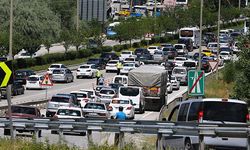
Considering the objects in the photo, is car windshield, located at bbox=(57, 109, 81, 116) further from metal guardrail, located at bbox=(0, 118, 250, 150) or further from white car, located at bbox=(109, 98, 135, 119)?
metal guardrail, located at bbox=(0, 118, 250, 150)

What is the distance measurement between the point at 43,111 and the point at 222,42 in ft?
233

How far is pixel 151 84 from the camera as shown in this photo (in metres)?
52.0

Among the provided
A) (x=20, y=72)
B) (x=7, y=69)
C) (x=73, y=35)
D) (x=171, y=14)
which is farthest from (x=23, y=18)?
(x=7, y=69)

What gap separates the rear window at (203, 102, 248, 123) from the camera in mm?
19375

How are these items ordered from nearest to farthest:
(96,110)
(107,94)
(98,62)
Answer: (96,110), (107,94), (98,62)

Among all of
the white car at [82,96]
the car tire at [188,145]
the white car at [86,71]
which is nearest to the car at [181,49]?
the white car at [86,71]

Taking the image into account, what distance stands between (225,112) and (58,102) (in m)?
24.6

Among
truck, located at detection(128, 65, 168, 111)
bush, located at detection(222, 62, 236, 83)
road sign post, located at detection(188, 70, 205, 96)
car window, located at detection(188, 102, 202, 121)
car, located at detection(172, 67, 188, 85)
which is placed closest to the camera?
car window, located at detection(188, 102, 202, 121)

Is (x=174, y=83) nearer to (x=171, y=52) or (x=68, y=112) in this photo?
(x=171, y=52)

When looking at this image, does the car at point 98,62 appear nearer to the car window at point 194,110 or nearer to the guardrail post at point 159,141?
the car window at point 194,110

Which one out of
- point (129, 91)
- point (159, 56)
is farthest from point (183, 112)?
point (159, 56)

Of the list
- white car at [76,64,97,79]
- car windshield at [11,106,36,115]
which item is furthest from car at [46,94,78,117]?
white car at [76,64,97,79]

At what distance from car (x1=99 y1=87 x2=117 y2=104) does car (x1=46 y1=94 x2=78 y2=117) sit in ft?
18.9

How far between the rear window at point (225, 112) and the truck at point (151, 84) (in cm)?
3106
